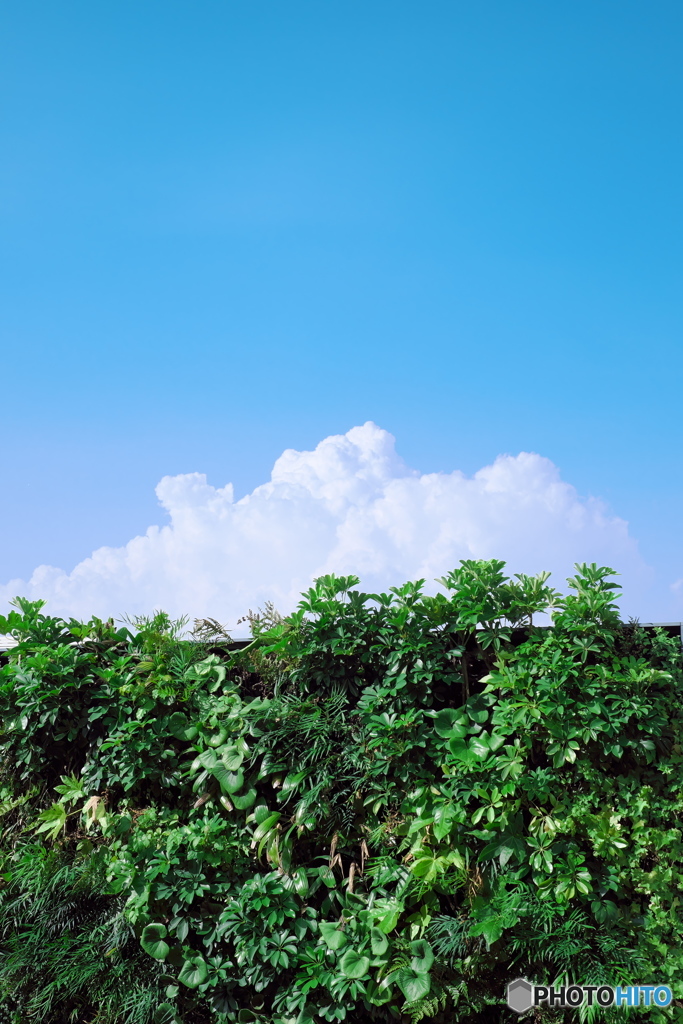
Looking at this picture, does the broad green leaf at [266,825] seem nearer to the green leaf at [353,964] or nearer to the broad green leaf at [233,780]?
the broad green leaf at [233,780]

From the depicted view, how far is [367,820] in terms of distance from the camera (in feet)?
13.9

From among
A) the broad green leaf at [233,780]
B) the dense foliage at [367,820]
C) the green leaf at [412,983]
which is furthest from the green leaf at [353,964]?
the broad green leaf at [233,780]

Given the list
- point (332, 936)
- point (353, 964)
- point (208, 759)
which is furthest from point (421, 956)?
point (208, 759)

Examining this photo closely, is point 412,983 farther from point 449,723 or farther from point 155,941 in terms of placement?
point 155,941

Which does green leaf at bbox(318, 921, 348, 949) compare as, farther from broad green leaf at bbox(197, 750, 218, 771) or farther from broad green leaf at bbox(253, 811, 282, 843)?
broad green leaf at bbox(197, 750, 218, 771)

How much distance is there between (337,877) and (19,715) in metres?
2.27

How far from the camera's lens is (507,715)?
416 centimetres

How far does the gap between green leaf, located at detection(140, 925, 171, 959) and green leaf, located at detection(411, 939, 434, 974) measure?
140cm

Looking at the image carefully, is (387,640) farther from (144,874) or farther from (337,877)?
(144,874)

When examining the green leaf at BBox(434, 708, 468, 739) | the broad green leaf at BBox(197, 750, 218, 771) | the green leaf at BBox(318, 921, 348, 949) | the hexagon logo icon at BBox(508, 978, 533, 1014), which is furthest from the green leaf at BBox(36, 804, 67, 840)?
the hexagon logo icon at BBox(508, 978, 533, 1014)

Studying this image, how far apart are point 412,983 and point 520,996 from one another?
1.91ft

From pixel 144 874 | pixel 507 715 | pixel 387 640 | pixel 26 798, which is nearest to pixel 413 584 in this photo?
pixel 387 640

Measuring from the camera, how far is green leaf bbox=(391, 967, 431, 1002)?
3.90m

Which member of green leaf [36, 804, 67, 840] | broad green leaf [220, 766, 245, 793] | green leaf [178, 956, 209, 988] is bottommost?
green leaf [178, 956, 209, 988]
